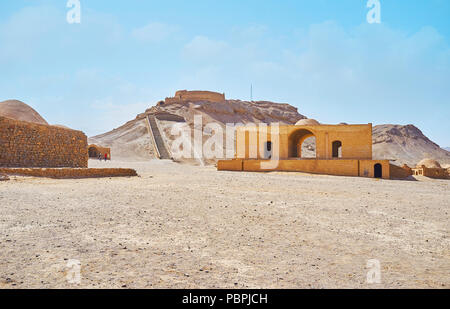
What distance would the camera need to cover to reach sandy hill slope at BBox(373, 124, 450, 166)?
204 feet

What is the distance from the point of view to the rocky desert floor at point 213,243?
3.22 m

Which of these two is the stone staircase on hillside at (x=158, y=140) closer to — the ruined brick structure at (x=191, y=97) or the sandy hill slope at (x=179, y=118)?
the sandy hill slope at (x=179, y=118)

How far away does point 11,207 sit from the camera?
600cm

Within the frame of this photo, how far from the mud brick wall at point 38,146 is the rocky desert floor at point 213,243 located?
21.9 ft

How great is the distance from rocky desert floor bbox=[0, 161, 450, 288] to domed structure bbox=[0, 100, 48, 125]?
34.5 m

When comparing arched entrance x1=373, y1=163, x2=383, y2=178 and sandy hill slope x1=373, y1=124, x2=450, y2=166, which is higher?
sandy hill slope x1=373, y1=124, x2=450, y2=166

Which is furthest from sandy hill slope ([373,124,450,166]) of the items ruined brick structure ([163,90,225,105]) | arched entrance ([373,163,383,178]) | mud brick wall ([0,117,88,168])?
mud brick wall ([0,117,88,168])

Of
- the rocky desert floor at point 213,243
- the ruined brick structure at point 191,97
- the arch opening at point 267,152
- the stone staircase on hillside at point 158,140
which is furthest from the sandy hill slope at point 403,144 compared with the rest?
the rocky desert floor at point 213,243

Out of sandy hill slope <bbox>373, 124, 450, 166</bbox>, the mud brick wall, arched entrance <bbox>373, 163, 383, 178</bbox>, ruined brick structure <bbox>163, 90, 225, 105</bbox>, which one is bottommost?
arched entrance <bbox>373, 163, 383, 178</bbox>

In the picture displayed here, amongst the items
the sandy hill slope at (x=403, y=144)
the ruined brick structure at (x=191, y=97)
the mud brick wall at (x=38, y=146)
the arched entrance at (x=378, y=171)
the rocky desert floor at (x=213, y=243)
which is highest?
the ruined brick structure at (x=191, y=97)

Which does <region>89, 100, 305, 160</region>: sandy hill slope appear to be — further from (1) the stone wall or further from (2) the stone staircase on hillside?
(1) the stone wall

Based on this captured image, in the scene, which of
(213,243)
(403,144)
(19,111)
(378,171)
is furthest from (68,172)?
(403,144)
